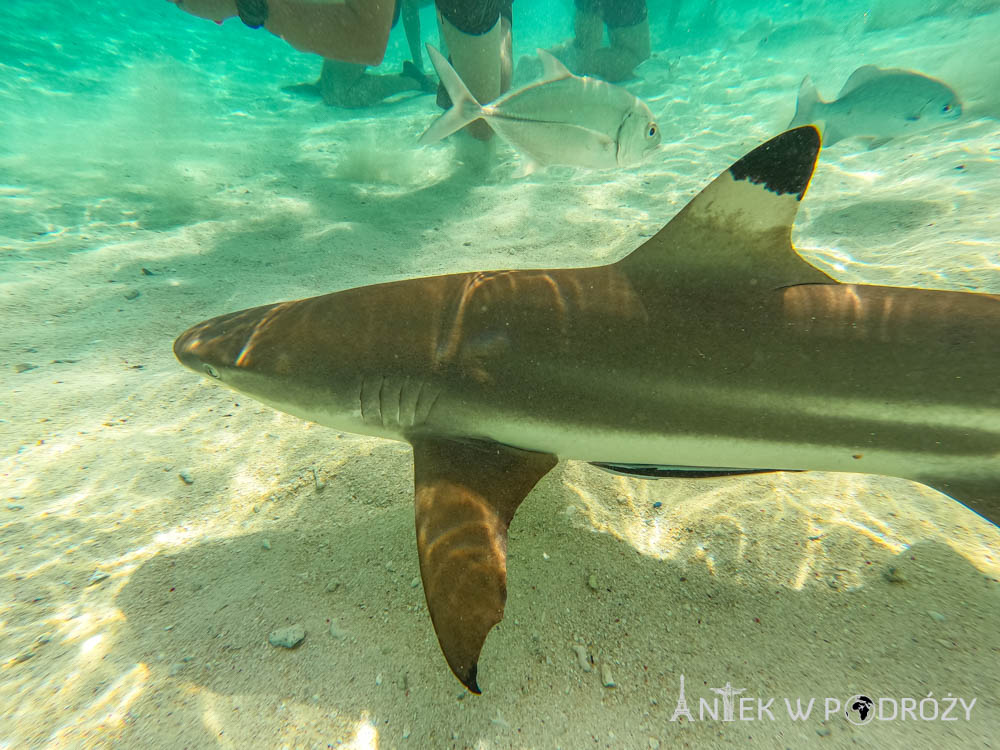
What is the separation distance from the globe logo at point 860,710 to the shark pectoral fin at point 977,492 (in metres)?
0.85

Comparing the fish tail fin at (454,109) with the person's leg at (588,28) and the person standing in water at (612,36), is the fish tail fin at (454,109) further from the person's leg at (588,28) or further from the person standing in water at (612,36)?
the person's leg at (588,28)

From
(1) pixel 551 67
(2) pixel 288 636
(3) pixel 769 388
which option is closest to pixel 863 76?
(1) pixel 551 67

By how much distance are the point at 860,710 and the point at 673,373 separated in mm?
1313

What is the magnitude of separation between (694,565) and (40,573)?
2979mm

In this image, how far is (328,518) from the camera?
7.61 feet

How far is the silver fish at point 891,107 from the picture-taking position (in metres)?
5.41

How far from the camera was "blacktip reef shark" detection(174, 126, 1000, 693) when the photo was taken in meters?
1.62

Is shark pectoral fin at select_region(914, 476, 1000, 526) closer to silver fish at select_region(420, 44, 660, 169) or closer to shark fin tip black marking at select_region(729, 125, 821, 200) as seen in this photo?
shark fin tip black marking at select_region(729, 125, 821, 200)

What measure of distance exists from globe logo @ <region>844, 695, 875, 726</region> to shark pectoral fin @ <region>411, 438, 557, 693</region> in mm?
1277

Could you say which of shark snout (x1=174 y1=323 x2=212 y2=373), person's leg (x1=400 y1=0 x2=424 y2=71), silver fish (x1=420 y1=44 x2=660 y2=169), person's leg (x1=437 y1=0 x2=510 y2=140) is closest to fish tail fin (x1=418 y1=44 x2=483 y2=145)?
silver fish (x1=420 y1=44 x2=660 y2=169)

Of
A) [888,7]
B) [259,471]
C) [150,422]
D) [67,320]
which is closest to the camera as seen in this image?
[259,471]

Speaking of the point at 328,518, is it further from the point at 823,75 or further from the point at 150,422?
the point at 823,75

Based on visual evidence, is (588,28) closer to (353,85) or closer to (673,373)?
(353,85)

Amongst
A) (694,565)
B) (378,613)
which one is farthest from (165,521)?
(694,565)
